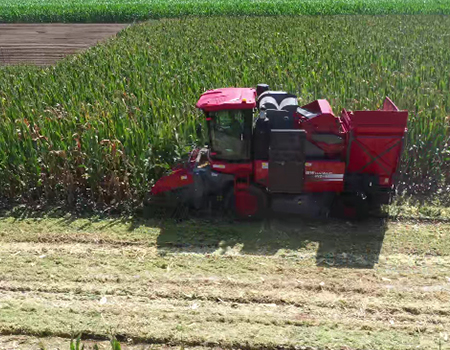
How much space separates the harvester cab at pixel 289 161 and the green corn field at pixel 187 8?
2067cm

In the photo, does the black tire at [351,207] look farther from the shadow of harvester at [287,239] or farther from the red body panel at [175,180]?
the red body panel at [175,180]

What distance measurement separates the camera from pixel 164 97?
33.4ft

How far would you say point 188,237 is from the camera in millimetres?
6988

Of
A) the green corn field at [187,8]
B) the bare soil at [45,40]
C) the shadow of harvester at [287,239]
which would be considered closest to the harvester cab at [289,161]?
the shadow of harvester at [287,239]

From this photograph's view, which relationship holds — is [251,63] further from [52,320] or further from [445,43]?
[52,320]

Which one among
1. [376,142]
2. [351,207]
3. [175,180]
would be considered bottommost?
[351,207]

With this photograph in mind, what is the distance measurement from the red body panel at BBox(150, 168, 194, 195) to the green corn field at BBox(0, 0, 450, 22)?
2099cm

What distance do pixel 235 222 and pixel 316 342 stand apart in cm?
274

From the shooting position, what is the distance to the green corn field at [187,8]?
26016 millimetres

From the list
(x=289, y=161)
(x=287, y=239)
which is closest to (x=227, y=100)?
(x=289, y=161)

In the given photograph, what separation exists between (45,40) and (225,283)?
2078 cm

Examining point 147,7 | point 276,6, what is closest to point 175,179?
point 276,6

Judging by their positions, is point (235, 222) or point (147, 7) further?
point (147, 7)

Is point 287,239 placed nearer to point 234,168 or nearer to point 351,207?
point 351,207
